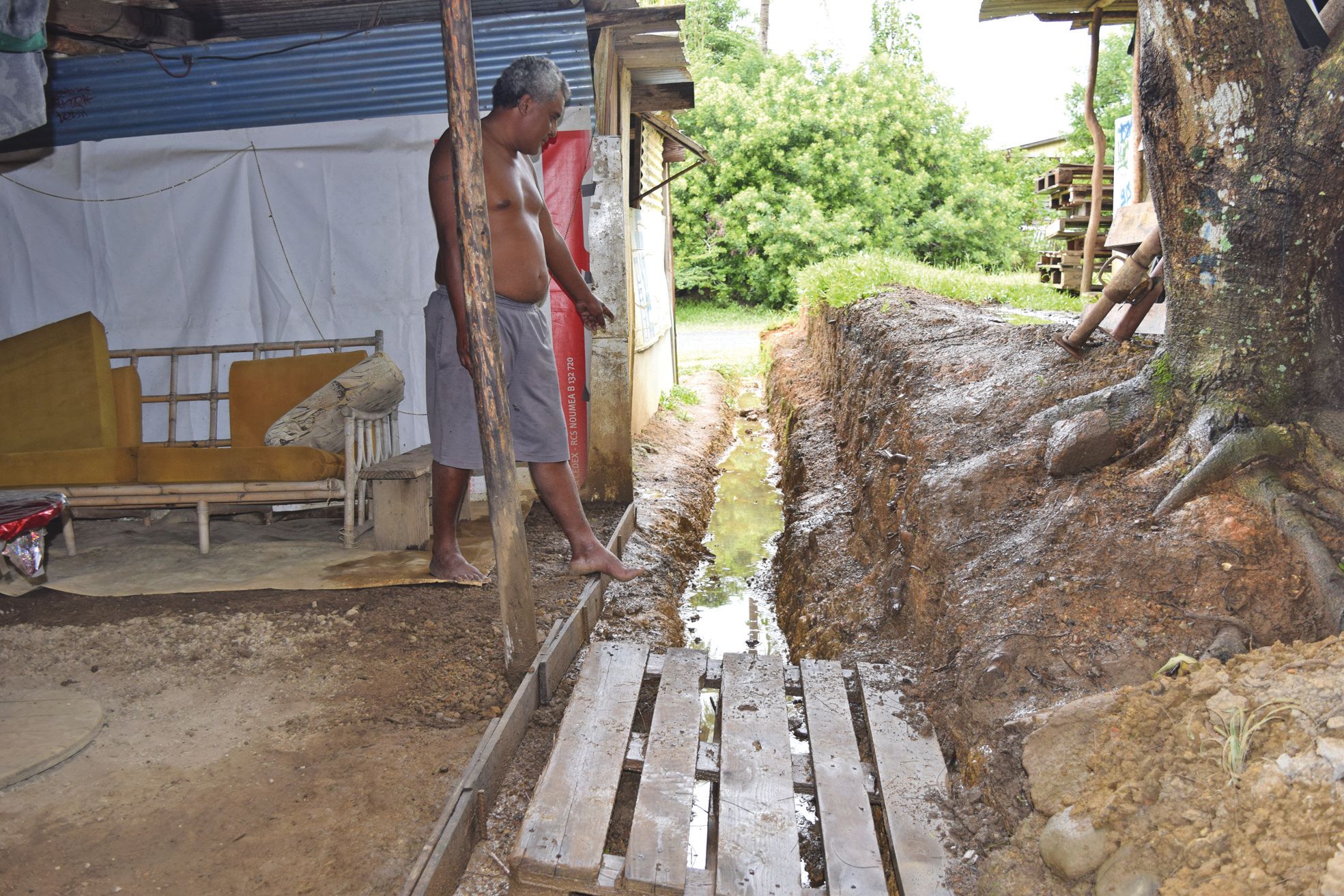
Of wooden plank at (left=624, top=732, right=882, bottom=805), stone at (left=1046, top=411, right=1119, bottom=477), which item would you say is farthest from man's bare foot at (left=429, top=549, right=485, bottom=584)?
stone at (left=1046, top=411, right=1119, bottom=477)

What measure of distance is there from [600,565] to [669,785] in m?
1.52

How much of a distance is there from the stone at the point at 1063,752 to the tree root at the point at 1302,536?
0.71 metres

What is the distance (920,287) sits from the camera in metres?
8.98

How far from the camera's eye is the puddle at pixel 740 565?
4797 mm

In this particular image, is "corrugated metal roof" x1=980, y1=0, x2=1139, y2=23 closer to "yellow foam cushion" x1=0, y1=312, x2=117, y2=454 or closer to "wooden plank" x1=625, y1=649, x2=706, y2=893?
"wooden plank" x1=625, y1=649, x2=706, y2=893

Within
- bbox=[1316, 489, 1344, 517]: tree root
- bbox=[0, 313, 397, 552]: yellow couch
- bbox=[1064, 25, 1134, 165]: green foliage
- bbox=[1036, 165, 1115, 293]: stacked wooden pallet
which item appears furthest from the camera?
bbox=[1064, 25, 1134, 165]: green foliage

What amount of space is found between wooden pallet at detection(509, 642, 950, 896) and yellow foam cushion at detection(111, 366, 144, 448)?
3.35 metres

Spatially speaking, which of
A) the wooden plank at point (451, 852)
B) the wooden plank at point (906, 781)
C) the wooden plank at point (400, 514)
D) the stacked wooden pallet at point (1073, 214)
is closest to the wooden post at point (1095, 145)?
the stacked wooden pallet at point (1073, 214)

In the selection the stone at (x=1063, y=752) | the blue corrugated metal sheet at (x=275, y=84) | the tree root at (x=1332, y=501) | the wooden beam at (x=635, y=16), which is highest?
the wooden beam at (x=635, y=16)

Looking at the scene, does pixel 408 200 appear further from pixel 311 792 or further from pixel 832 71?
pixel 832 71

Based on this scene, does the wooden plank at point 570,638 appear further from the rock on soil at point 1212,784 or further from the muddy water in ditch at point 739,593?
the rock on soil at point 1212,784

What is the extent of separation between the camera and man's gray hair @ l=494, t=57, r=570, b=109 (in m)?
3.49

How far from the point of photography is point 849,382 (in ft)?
22.7

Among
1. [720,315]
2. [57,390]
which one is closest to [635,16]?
[57,390]
